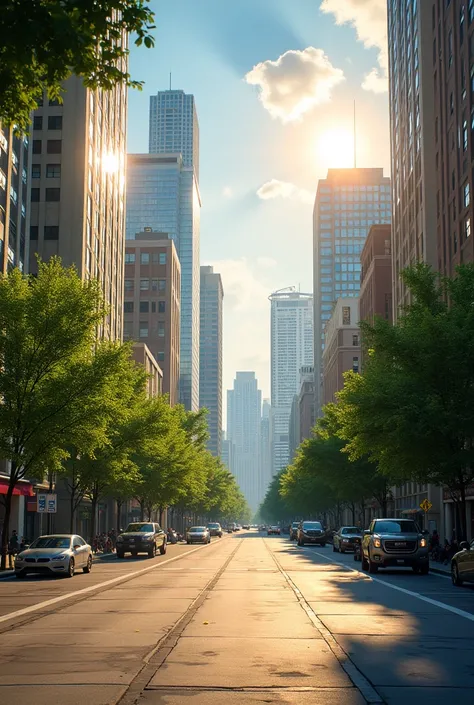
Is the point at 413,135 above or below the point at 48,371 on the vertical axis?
above

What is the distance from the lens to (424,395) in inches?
1412

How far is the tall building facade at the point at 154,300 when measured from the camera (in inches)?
5517

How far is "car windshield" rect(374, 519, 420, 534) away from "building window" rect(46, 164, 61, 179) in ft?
161

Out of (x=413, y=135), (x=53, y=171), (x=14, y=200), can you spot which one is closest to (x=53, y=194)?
(x=53, y=171)

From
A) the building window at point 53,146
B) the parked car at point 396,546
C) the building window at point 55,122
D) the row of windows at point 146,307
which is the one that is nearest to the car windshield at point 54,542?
the parked car at point 396,546

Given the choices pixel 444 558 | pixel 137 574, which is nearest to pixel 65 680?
pixel 137 574

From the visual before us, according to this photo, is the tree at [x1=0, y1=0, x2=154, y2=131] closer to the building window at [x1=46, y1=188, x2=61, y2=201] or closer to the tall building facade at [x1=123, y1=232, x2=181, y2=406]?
the building window at [x1=46, y1=188, x2=61, y2=201]

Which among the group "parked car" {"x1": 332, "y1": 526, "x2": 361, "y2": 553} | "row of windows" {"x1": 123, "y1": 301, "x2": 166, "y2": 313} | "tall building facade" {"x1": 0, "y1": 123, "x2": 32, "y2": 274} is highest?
"row of windows" {"x1": 123, "y1": 301, "x2": 166, "y2": 313}

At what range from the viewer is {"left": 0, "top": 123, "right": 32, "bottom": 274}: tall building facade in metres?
51.2

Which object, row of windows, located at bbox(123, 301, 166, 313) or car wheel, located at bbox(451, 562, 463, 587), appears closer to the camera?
car wheel, located at bbox(451, 562, 463, 587)

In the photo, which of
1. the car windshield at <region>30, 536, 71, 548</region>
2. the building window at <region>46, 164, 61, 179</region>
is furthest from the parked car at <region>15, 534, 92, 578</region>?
the building window at <region>46, 164, 61, 179</region>

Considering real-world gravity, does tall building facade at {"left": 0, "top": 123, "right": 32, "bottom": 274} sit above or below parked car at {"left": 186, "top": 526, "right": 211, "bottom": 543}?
above

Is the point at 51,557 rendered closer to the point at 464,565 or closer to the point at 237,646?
the point at 464,565

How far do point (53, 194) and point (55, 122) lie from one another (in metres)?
6.30
